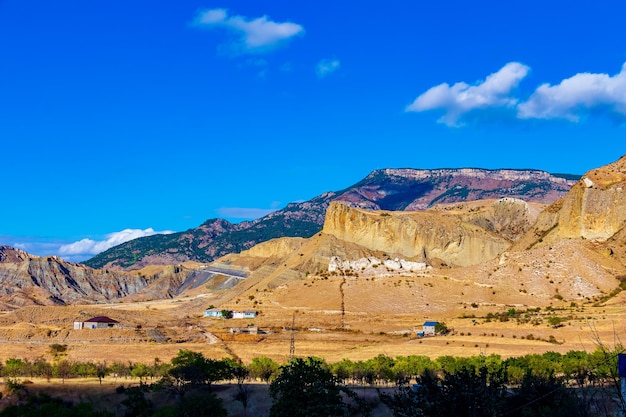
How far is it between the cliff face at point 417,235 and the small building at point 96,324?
68470mm

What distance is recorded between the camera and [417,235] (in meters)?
143

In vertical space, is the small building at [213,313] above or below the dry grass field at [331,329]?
above

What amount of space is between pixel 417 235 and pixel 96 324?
76.3 m

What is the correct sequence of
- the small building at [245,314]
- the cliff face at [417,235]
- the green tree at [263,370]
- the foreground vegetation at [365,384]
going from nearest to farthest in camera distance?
1. the foreground vegetation at [365,384]
2. the green tree at [263,370]
3. the small building at [245,314]
4. the cliff face at [417,235]

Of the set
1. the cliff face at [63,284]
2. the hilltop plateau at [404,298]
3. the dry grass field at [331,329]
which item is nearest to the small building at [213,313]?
the hilltop plateau at [404,298]

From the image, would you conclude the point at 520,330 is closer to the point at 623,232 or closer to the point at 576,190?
the point at 623,232

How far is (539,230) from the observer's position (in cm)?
11969

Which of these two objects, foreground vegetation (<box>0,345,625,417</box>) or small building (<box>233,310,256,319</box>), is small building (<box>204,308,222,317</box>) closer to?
small building (<box>233,310,256,319</box>)

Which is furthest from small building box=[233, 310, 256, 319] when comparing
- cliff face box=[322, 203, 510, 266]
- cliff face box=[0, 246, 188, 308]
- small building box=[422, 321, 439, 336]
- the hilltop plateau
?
cliff face box=[0, 246, 188, 308]

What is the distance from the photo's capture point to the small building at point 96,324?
87.6 metres

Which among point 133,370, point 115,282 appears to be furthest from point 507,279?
point 115,282

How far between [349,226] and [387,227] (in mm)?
9094

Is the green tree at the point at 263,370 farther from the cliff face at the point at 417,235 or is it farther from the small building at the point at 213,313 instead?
the cliff face at the point at 417,235

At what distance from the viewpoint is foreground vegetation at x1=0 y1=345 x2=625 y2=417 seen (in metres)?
24.0
